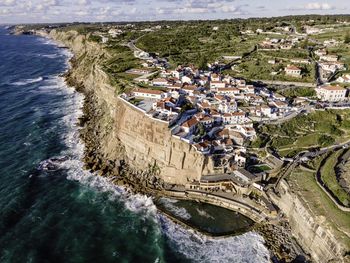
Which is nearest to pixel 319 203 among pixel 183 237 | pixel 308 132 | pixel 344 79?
pixel 183 237

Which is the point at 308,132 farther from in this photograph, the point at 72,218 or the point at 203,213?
the point at 72,218

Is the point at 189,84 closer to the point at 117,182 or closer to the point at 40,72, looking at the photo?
the point at 117,182

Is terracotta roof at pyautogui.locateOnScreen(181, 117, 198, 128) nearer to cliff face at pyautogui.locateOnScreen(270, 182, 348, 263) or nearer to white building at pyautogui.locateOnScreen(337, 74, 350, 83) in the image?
cliff face at pyautogui.locateOnScreen(270, 182, 348, 263)

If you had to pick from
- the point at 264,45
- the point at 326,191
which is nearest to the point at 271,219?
the point at 326,191

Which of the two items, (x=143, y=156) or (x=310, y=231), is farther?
(x=143, y=156)

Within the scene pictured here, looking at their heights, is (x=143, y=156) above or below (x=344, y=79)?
below

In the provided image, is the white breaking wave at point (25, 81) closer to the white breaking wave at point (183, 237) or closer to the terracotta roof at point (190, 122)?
the white breaking wave at point (183, 237)
